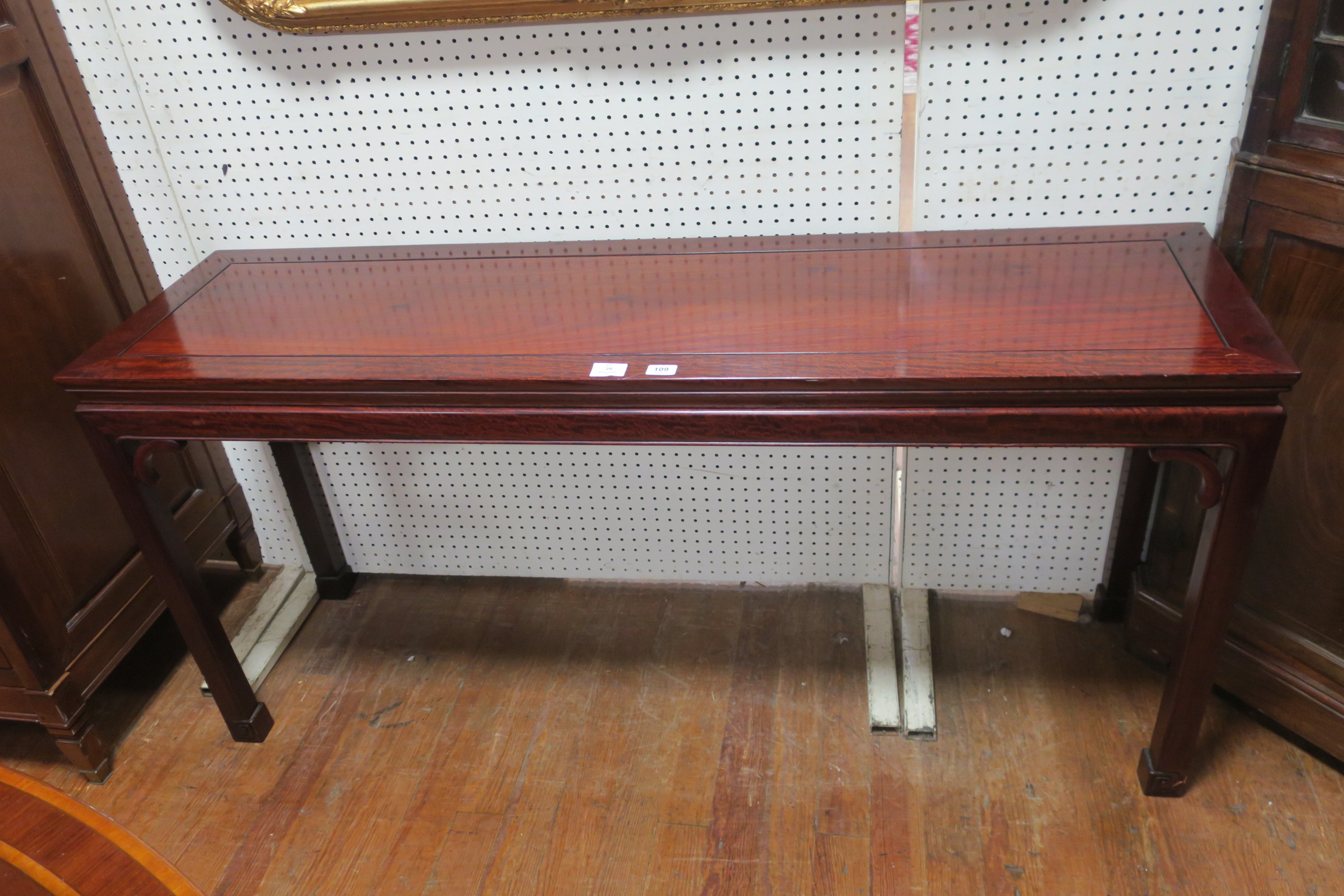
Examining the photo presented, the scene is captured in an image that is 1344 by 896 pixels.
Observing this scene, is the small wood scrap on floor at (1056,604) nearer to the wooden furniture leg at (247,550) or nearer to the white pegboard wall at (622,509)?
the white pegboard wall at (622,509)

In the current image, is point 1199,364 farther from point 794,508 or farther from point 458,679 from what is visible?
point 458,679

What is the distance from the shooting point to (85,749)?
202 centimetres

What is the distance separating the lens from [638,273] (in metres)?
1.81

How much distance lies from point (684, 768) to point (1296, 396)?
129 centimetres

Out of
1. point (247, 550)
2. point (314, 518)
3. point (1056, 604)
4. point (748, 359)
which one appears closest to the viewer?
point (748, 359)

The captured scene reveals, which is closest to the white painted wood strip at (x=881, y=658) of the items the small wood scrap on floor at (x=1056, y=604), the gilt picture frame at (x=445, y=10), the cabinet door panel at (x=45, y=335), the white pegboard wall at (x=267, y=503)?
the small wood scrap on floor at (x=1056, y=604)

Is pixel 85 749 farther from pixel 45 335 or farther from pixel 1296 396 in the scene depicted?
pixel 1296 396

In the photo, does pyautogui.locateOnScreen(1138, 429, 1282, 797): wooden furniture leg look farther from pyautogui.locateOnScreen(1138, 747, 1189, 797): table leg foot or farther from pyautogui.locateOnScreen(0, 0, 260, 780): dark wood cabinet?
pyautogui.locateOnScreen(0, 0, 260, 780): dark wood cabinet

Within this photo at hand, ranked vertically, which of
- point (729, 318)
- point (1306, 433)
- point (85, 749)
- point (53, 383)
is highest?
point (729, 318)

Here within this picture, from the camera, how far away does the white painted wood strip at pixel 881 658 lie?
204 cm

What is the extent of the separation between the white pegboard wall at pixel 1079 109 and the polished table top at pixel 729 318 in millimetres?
61

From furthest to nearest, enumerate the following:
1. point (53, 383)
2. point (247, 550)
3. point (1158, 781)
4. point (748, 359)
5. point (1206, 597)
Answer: point (247, 550)
point (53, 383)
point (1158, 781)
point (1206, 597)
point (748, 359)

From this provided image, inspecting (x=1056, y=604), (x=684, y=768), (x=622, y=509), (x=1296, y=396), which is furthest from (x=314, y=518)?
(x=1296, y=396)

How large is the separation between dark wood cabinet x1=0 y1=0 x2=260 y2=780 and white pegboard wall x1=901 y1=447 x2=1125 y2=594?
5.52ft
